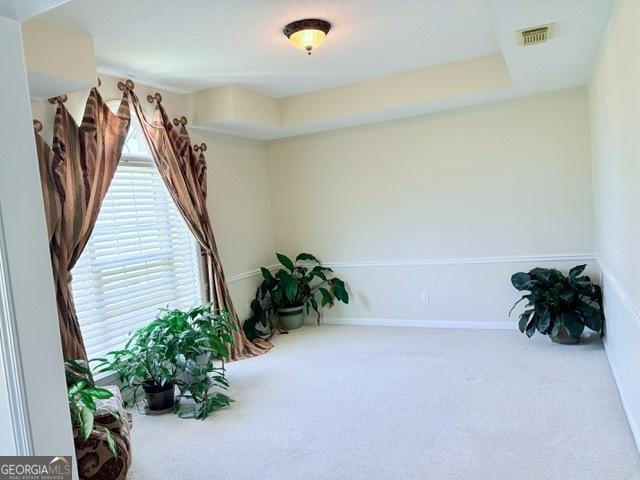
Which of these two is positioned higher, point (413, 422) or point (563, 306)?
point (563, 306)

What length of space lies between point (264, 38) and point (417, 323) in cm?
341

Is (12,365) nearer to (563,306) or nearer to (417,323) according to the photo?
(563,306)

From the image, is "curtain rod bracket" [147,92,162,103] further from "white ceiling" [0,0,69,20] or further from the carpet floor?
"white ceiling" [0,0,69,20]

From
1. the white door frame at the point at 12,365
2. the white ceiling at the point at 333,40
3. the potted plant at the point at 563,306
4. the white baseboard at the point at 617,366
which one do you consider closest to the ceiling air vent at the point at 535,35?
the white ceiling at the point at 333,40

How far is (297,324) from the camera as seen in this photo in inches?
223

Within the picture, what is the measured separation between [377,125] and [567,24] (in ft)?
8.83

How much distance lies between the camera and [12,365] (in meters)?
1.52

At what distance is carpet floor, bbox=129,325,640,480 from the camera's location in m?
2.53

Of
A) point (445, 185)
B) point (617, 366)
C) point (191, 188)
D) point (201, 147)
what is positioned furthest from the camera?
point (445, 185)

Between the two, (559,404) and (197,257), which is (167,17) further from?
(559,404)

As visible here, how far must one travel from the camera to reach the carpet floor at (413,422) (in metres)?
2.53

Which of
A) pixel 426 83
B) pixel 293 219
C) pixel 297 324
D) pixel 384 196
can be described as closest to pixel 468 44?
pixel 426 83

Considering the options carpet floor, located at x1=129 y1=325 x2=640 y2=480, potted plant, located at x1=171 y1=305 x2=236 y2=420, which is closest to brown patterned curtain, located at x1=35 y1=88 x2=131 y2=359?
potted plant, located at x1=171 y1=305 x2=236 y2=420

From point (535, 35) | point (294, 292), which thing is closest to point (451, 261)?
point (294, 292)
